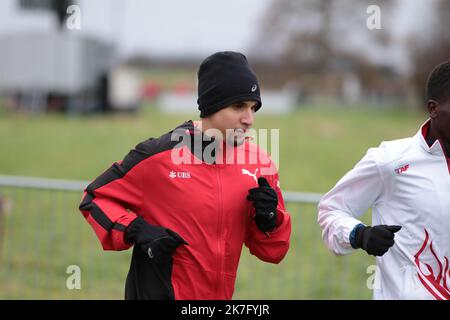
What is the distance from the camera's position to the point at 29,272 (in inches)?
242

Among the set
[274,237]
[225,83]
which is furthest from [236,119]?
[274,237]

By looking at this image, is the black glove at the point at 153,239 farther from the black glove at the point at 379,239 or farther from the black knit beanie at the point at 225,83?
the black glove at the point at 379,239

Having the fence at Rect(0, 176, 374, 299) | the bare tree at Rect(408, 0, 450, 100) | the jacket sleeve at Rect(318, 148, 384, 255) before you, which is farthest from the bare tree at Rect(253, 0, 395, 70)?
the jacket sleeve at Rect(318, 148, 384, 255)

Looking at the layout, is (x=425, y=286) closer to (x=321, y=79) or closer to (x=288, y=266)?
(x=288, y=266)

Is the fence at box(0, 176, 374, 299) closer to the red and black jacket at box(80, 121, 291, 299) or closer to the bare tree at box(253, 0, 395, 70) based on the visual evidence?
the red and black jacket at box(80, 121, 291, 299)

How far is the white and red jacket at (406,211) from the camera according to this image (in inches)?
108

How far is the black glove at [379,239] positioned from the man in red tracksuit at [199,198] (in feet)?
1.34

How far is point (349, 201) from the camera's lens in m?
2.99

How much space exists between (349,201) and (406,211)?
0.89 feet

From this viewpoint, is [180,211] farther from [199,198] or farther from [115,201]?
[115,201]

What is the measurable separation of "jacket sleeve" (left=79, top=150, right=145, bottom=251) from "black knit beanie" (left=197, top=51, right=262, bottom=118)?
41cm

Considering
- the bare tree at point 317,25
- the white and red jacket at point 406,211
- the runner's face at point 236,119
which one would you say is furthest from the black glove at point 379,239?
the bare tree at point 317,25

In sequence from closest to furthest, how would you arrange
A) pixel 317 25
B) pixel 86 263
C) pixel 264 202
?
1. pixel 264 202
2. pixel 86 263
3. pixel 317 25

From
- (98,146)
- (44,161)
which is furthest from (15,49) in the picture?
(44,161)
